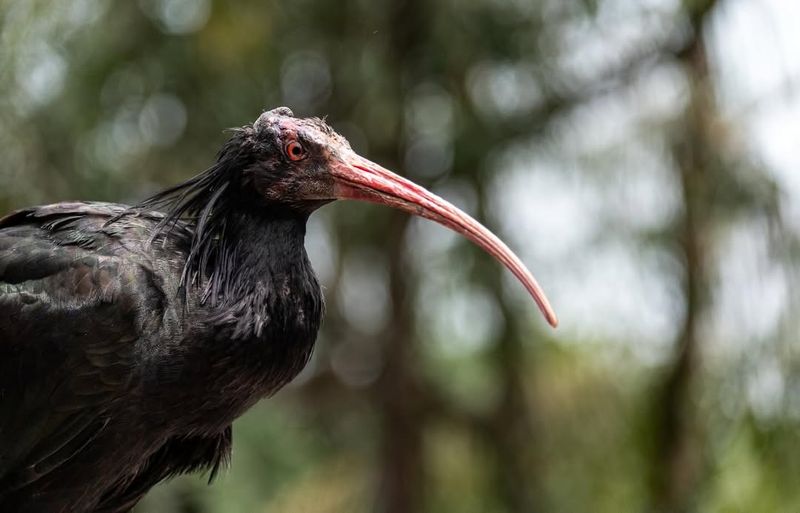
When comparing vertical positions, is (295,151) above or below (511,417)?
above

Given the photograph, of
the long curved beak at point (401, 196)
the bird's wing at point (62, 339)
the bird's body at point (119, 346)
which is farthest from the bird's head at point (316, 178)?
the bird's wing at point (62, 339)

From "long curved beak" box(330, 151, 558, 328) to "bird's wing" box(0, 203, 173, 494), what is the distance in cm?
80

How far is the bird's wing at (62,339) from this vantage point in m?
4.09

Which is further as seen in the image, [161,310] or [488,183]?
[488,183]

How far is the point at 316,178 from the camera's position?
4.25 metres

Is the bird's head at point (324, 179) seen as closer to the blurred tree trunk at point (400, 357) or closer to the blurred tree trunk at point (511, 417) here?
the blurred tree trunk at point (400, 357)

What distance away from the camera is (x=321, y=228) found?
912cm

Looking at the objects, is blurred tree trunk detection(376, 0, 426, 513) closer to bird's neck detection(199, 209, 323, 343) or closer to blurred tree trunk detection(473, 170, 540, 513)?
blurred tree trunk detection(473, 170, 540, 513)

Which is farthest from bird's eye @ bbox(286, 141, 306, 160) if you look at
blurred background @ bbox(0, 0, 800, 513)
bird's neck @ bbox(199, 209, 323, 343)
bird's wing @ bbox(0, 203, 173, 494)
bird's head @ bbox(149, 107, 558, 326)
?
blurred background @ bbox(0, 0, 800, 513)

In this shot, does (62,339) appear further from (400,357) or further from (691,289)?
(691,289)

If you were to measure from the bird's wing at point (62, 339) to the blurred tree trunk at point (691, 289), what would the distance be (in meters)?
4.59

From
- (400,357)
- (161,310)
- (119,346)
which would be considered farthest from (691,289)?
(119,346)

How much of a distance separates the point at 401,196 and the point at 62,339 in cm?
133

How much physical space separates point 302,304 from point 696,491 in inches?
166
